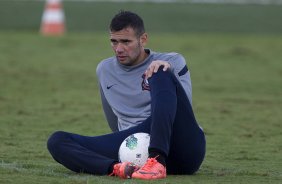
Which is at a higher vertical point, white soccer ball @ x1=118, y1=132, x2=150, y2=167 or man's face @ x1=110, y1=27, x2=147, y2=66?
man's face @ x1=110, y1=27, x2=147, y2=66

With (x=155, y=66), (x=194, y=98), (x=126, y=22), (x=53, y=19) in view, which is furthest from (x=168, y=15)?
(x=155, y=66)

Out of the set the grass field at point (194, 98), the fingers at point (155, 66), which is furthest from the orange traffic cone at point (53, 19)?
the fingers at point (155, 66)

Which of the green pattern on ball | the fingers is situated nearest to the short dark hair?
the fingers

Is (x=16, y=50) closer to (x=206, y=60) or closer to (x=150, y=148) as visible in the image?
(x=206, y=60)

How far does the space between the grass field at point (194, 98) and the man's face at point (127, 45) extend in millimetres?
990

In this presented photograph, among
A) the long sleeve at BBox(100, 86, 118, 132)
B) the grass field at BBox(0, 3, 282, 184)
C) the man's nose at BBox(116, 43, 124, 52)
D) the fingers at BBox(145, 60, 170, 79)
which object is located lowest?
the grass field at BBox(0, 3, 282, 184)

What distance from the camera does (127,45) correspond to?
7359mm

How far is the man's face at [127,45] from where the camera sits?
7352 mm

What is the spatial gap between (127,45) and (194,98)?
285 inches

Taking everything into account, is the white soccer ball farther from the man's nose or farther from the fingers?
the man's nose

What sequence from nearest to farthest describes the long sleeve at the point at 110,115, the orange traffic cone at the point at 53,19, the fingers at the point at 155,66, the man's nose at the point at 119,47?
the fingers at the point at 155,66, the man's nose at the point at 119,47, the long sleeve at the point at 110,115, the orange traffic cone at the point at 53,19

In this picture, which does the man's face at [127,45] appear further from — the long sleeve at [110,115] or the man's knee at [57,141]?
the man's knee at [57,141]

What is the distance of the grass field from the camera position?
307 inches

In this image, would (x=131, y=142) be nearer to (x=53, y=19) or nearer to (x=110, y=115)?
(x=110, y=115)
